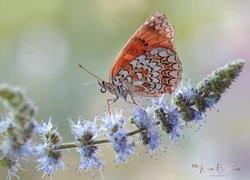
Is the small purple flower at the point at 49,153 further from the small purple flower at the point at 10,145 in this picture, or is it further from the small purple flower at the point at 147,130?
the small purple flower at the point at 147,130

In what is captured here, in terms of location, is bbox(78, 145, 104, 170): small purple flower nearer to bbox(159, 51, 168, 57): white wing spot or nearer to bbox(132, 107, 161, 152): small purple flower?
bbox(132, 107, 161, 152): small purple flower

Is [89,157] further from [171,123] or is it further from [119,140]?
[171,123]

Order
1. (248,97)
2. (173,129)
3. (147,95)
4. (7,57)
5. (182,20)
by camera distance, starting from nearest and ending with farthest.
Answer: (173,129), (147,95), (248,97), (7,57), (182,20)

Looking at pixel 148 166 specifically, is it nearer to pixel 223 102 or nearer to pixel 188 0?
pixel 223 102

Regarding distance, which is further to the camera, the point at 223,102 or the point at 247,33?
the point at 247,33

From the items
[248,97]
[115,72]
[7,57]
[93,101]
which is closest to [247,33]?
[248,97]

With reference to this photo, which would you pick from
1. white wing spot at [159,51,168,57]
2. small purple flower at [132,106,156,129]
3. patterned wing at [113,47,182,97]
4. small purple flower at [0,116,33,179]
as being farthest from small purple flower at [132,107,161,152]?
small purple flower at [0,116,33,179]
